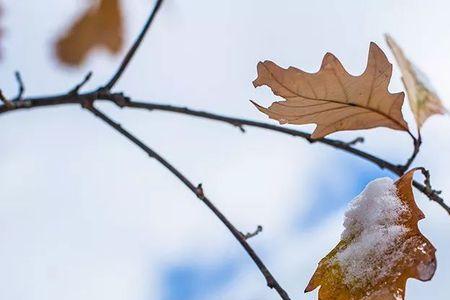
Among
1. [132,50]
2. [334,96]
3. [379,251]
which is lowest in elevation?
[379,251]

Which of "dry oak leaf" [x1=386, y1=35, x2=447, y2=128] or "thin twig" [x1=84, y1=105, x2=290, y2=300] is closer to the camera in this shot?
"dry oak leaf" [x1=386, y1=35, x2=447, y2=128]

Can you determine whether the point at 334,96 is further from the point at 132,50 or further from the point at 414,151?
the point at 132,50

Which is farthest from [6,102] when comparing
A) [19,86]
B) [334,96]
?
[334,96]

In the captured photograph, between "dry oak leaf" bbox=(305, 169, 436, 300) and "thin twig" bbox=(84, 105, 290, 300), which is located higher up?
"thin twig" bbox=(84, 105, 290, 300)

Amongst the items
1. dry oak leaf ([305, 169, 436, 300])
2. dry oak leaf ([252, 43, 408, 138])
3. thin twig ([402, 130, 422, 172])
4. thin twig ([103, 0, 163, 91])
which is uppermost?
thin twig ([103, 0, 163, 91])

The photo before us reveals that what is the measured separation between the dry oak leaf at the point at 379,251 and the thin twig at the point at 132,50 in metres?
0.31

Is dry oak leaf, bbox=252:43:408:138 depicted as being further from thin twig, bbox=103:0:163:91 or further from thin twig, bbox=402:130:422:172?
thin twig, bbox=103:0:163:91

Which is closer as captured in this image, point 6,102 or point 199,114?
point 6,102

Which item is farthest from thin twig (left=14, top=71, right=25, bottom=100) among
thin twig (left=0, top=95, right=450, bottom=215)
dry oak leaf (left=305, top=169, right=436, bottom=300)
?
dry oak leaf (left=305, top=169, right=436, bottom=300)

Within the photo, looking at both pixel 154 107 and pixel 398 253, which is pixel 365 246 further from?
pixel 154 107

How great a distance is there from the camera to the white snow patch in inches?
27.1

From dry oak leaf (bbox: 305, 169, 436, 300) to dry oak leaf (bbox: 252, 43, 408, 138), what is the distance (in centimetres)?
8

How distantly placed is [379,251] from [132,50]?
1.14ft

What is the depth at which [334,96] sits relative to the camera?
0.75 metres
